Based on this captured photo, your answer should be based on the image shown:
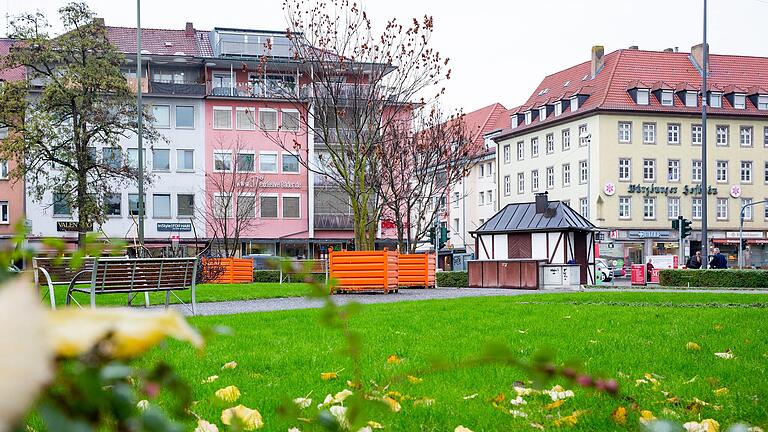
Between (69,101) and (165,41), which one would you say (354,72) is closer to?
(69,101)

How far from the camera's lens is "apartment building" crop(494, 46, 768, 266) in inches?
2648

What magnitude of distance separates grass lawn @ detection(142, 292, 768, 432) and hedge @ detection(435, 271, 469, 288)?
26544mm

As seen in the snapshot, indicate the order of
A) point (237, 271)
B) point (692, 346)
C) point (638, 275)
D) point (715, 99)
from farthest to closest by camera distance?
point (715, 99) < point (638, 275) < point (237, 271) < point (692, 346)

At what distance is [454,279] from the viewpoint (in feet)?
128

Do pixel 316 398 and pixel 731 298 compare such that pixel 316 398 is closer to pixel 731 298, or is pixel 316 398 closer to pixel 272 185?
pixel 731 298

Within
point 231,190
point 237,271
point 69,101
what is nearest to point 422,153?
point 237,271

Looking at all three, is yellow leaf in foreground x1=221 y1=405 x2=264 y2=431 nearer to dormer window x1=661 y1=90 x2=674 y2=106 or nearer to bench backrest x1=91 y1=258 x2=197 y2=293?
bench backrest x1=91 y1=258 x2=197 y2=293

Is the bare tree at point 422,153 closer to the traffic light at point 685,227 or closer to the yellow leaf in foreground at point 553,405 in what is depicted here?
the traffic light at point 685,227

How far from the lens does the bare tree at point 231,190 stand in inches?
2311

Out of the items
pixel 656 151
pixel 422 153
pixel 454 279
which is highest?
pixel 656 151

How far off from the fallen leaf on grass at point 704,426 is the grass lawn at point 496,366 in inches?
13.8

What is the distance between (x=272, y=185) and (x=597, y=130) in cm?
2284

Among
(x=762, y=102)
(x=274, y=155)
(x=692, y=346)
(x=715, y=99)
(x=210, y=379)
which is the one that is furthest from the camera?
(x=762, y=102)

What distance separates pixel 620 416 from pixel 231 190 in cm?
5510
